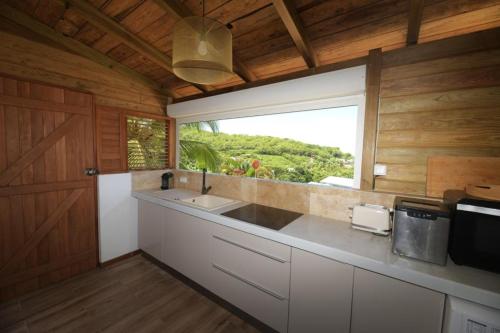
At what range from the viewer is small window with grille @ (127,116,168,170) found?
2.55 m

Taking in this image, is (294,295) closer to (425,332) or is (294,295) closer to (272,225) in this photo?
(272,225)

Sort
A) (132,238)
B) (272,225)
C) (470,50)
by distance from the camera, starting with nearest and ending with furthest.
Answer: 1. (470,50)
2. (272,225)
3. (132,238)

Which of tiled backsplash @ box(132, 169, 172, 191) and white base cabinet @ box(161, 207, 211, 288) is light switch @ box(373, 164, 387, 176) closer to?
white base cabinet @ box(161, 207, 211, 288)

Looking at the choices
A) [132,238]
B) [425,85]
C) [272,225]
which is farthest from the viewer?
[132,238]

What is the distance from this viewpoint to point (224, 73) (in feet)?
4.12

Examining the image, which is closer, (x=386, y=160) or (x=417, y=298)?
(x=417, y=298)

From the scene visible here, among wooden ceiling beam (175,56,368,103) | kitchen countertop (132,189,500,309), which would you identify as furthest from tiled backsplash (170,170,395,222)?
wooden ceiling beam (175,56,368,103)

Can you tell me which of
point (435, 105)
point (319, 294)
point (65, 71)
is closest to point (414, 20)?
point (435, 105)

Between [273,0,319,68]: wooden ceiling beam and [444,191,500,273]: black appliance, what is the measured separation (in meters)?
1.37

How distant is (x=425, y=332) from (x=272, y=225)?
93cm

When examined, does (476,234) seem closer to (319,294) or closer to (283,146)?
(319,294)

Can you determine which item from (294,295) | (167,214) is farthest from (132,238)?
(294,295)

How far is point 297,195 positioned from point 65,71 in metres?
2.57

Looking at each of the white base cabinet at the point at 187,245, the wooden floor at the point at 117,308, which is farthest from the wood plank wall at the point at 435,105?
the wooden floor at the point at 117,308
